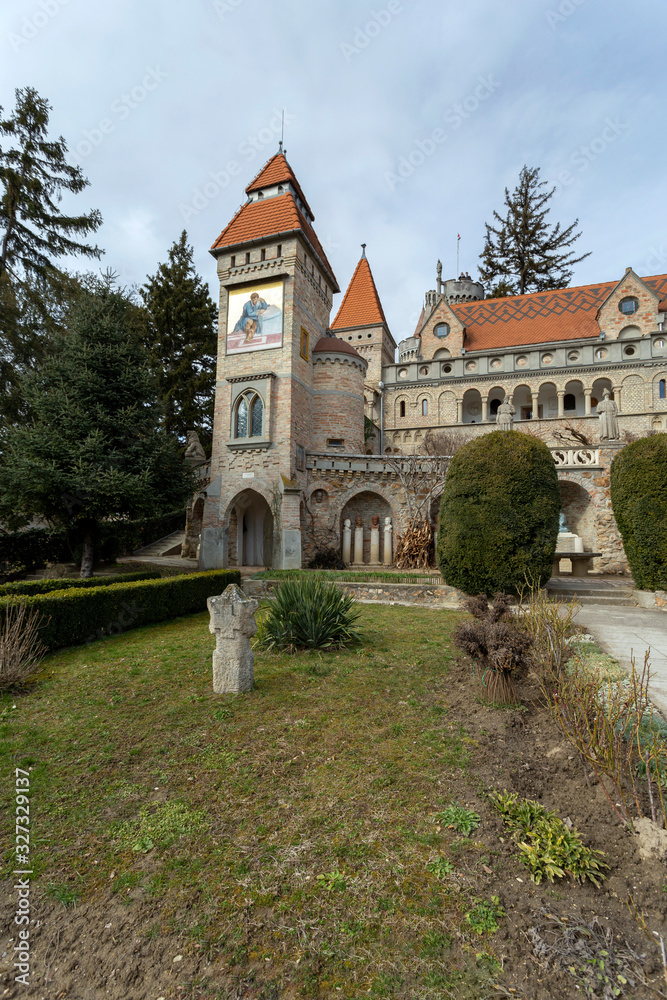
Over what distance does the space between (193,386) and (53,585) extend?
66.6ft

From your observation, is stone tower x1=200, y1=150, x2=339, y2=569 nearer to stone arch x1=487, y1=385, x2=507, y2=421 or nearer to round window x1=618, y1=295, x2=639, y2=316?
stone arch x1=487, y1=385, x2=507, y2=421

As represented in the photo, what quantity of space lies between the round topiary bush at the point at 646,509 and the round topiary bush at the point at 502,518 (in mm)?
2174

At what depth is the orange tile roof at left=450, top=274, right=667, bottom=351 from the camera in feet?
103

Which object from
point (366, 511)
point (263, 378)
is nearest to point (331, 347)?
point (263, 378)

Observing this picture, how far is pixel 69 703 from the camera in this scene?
5426 mm

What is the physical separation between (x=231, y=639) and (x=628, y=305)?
34581 millimetres

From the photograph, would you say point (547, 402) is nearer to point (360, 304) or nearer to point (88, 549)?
point (360, 304)

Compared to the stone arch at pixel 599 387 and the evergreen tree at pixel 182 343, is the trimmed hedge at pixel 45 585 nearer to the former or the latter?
the evergreen tree at pixel 182 343

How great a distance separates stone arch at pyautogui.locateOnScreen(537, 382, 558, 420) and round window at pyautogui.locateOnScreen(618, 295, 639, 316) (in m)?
6.10

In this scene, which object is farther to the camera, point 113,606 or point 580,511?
point 580,511

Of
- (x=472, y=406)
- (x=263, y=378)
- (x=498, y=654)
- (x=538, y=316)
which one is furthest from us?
(x=472, y=406)

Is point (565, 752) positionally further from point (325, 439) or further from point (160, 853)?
point (325, 439)

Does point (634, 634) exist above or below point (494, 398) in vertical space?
below

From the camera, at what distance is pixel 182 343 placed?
97.0ft
